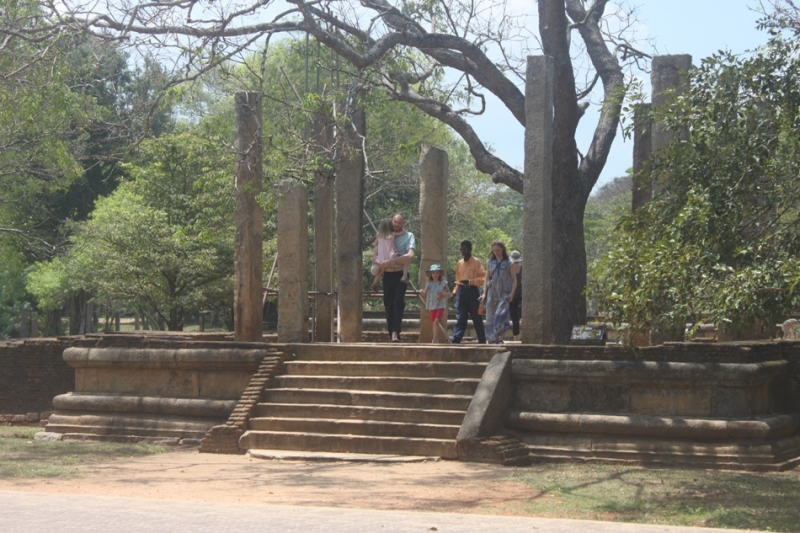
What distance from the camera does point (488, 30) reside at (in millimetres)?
15289

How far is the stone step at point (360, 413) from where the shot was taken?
1047 centimetres

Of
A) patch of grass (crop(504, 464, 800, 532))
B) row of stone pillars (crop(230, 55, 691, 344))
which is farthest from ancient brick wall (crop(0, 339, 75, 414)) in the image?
patch of grass (crop(504, 464, 800, 532))

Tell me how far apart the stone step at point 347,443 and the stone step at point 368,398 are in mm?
492

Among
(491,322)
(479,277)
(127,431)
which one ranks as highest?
(479,277)

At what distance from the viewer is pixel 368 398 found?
1098 centimetres

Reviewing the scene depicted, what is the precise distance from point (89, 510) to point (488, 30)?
1055 centimetres

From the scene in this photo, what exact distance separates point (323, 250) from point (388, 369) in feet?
14.6

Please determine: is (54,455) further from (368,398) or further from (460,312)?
(460,312)

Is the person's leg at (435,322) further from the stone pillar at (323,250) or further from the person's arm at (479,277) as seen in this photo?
the stone pillar at (323,250)

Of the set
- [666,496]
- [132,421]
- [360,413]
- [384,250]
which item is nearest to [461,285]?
[384,250]

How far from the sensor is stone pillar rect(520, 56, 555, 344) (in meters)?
10.9

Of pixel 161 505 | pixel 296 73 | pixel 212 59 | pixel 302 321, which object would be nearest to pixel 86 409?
pixel 302 321

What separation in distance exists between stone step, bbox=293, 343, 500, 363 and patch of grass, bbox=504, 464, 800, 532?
1772 mm

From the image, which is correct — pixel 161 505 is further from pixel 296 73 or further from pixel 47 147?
pixel 296 73
